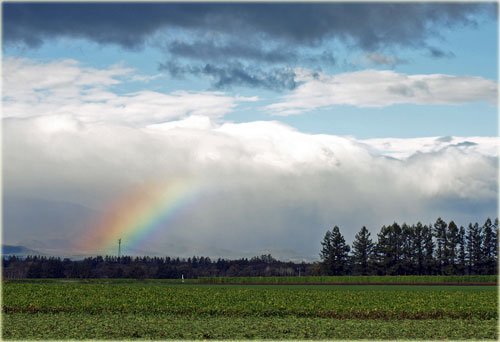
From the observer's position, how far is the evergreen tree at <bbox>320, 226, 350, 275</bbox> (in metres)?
183

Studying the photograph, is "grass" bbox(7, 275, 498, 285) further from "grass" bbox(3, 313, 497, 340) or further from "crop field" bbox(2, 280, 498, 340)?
"grass" bbox(3, 313, 497, 340)

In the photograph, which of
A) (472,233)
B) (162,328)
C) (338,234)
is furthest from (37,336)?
(472,233)

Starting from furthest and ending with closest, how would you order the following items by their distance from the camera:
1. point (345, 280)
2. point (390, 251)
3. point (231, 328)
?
point (390, 251), point (345, 280), point (231, 328)

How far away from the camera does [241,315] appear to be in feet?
151

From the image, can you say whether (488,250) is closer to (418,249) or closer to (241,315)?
(418,249)

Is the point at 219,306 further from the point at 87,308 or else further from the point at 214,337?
the point at 214,337

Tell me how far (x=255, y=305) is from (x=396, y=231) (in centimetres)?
14453

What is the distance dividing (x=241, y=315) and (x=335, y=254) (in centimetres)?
14218

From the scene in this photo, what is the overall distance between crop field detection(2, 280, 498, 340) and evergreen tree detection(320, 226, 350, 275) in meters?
127

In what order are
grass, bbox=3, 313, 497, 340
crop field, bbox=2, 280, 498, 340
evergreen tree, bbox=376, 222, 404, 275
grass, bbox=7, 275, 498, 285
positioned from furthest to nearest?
evergreen tree, bbox=376, 222, 404, 275
grass, bbox=7, 275, 498, 285
crop field, bbox=2, 280, 498, 340
grass, bbox=3, 313, 497, 340

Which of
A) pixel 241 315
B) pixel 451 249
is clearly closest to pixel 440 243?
pixel 451 249

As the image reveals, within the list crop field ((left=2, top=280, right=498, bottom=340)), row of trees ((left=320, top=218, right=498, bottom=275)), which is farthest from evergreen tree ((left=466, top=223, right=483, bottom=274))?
crop field ((left=2, top=280, right=498, bottom=340))

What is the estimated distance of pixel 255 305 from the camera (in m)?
48.8

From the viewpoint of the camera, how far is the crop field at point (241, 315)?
34.5 meters
